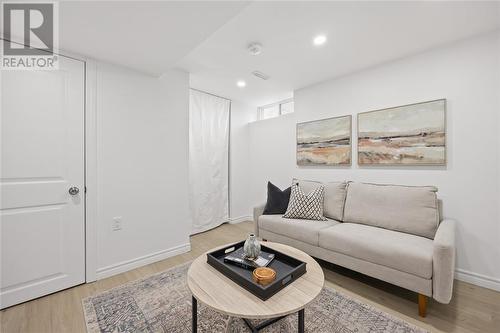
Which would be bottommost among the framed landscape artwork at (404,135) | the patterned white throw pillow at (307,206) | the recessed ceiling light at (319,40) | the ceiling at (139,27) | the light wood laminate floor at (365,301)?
the light wood laminate floor at (365,301)

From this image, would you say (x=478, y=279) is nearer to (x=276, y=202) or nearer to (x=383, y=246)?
(x=383, y=246)

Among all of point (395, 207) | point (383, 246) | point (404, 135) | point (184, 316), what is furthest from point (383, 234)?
point (184, 316)

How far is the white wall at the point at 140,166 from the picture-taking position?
2133 mm

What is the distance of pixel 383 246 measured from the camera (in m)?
1.74

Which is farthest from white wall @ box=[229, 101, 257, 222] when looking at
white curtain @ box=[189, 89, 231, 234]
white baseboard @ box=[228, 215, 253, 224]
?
white curtain @ box=[189, 89, 231, 234]

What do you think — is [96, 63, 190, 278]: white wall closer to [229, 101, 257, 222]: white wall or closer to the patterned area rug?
the patterned area rug

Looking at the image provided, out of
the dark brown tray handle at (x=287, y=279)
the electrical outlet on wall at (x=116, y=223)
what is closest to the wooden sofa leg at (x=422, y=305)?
the dark brown tray handle at (x=287, y=279)

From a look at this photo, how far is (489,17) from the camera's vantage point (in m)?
1.74

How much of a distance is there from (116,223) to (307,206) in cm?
216

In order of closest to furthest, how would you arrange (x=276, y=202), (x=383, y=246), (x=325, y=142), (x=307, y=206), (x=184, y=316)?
(x=184, y=316) → (x=383, y=246) → (x=307, y=206) → (x=276, y=202) → (x=325, y=142)

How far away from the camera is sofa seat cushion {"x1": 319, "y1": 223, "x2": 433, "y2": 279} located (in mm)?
1578

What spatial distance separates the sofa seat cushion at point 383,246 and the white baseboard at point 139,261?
1.75 metres

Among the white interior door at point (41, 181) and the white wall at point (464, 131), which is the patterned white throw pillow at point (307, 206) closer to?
the white wall at point (464, 131)

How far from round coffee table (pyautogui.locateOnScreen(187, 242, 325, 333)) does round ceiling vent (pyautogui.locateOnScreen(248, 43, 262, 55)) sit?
2082 millimetres
